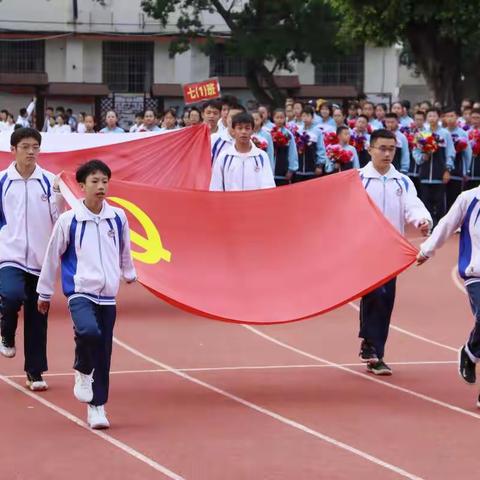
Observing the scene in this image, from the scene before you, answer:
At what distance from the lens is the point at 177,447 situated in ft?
25.6

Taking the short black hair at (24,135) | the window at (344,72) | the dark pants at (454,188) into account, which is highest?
the window at (344,72)

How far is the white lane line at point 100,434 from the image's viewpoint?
731 cm

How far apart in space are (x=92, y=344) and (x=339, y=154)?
11.7 meters

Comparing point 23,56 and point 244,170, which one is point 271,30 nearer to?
point 23,56

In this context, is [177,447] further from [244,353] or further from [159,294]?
[244,353]

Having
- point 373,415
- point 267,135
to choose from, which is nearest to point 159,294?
point 373,415

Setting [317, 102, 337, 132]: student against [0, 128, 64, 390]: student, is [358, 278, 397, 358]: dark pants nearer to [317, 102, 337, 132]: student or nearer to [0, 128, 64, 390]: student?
[0, 128, 64, 390]: student

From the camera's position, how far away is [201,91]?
21.2 m

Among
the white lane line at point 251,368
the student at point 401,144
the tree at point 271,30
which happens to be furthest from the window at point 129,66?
the white lane line at point 251,368

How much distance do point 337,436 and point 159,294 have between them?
1.85 metres

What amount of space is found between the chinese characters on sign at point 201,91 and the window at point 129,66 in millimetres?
28599

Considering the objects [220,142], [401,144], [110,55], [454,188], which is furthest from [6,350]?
[110,55]

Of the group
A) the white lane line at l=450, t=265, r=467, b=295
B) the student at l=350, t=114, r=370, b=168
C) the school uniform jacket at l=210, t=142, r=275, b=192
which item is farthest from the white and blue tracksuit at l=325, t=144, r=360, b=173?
the school uniform jacket at l=210, t=142, r=275, b=192

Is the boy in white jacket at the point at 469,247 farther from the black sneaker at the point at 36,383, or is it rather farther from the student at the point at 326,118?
the student at the point at 326,118
